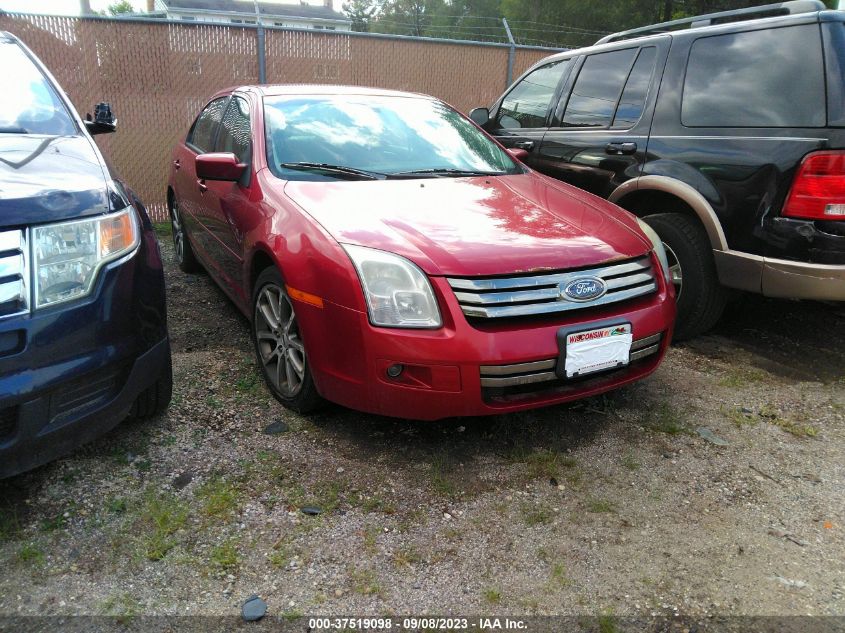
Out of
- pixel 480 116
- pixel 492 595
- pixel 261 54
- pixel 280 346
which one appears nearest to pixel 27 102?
pixel 280 346

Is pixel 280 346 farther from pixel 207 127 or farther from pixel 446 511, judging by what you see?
pixel 207 127

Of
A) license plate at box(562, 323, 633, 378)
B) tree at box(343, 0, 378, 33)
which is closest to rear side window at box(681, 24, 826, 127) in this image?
license plate at box(562, 323, 633, 378)

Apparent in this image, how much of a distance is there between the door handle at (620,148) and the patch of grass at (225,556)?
3268 millimetres

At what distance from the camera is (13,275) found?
6.29 ft

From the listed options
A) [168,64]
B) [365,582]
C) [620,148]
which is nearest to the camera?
[365,582]

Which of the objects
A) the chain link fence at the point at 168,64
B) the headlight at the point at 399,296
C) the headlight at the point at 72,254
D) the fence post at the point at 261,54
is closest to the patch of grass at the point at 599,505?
the headlight at the point at 399,296

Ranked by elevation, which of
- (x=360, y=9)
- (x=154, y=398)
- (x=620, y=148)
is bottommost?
(x=154, y=398)

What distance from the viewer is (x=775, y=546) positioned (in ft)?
7.13

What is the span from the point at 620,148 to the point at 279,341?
2538mm

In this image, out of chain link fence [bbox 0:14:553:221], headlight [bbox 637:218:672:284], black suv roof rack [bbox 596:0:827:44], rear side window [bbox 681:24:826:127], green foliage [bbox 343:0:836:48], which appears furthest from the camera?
green foliage [bbox 343:0:836:48]

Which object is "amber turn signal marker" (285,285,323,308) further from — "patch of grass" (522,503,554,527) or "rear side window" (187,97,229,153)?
"rear side window" (187,97,229,153)

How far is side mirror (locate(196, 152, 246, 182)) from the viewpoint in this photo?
127 inches

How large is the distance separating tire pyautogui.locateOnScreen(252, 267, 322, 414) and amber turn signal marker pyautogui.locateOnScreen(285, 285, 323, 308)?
63mm

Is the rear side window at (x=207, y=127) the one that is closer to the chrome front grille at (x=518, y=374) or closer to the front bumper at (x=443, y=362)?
the front bumper at (x=443, y=362)
